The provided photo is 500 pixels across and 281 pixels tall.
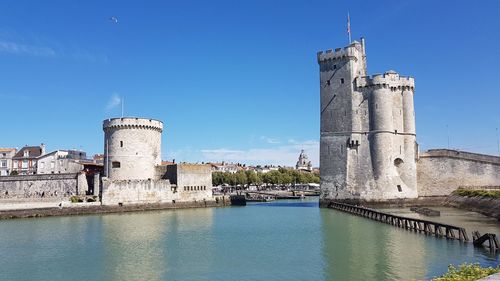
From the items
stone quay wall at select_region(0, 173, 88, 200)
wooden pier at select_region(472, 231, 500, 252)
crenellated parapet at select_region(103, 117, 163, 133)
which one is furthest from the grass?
stone quay wall at select_region(0, 173, 88, 200)

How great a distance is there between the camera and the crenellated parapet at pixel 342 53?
145 ft

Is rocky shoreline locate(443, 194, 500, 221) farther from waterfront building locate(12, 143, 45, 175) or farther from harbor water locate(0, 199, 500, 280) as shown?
waterfront building locate(12, 143, 45, 175)

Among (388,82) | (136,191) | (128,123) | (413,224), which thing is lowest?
(413,224)

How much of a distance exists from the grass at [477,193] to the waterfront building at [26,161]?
59131 mm

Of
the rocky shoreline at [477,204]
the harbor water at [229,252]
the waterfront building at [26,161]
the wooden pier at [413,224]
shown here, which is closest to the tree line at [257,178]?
the waterfront building at [26,161]

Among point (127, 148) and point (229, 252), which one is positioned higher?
point (127, 148)

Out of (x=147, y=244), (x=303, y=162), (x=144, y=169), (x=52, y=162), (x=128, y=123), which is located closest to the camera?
(x=147, y=244)

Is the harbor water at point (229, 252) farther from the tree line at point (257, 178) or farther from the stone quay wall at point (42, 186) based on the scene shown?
the tree line at point (257, 178)

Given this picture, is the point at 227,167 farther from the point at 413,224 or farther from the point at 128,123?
the point at 413,224

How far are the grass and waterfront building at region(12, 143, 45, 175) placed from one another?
59131 mm

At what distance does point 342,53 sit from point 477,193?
1880 centimetres

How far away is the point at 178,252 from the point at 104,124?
30628 millimetres

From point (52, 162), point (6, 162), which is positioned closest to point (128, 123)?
point (52, 162)

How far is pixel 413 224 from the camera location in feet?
89.6
